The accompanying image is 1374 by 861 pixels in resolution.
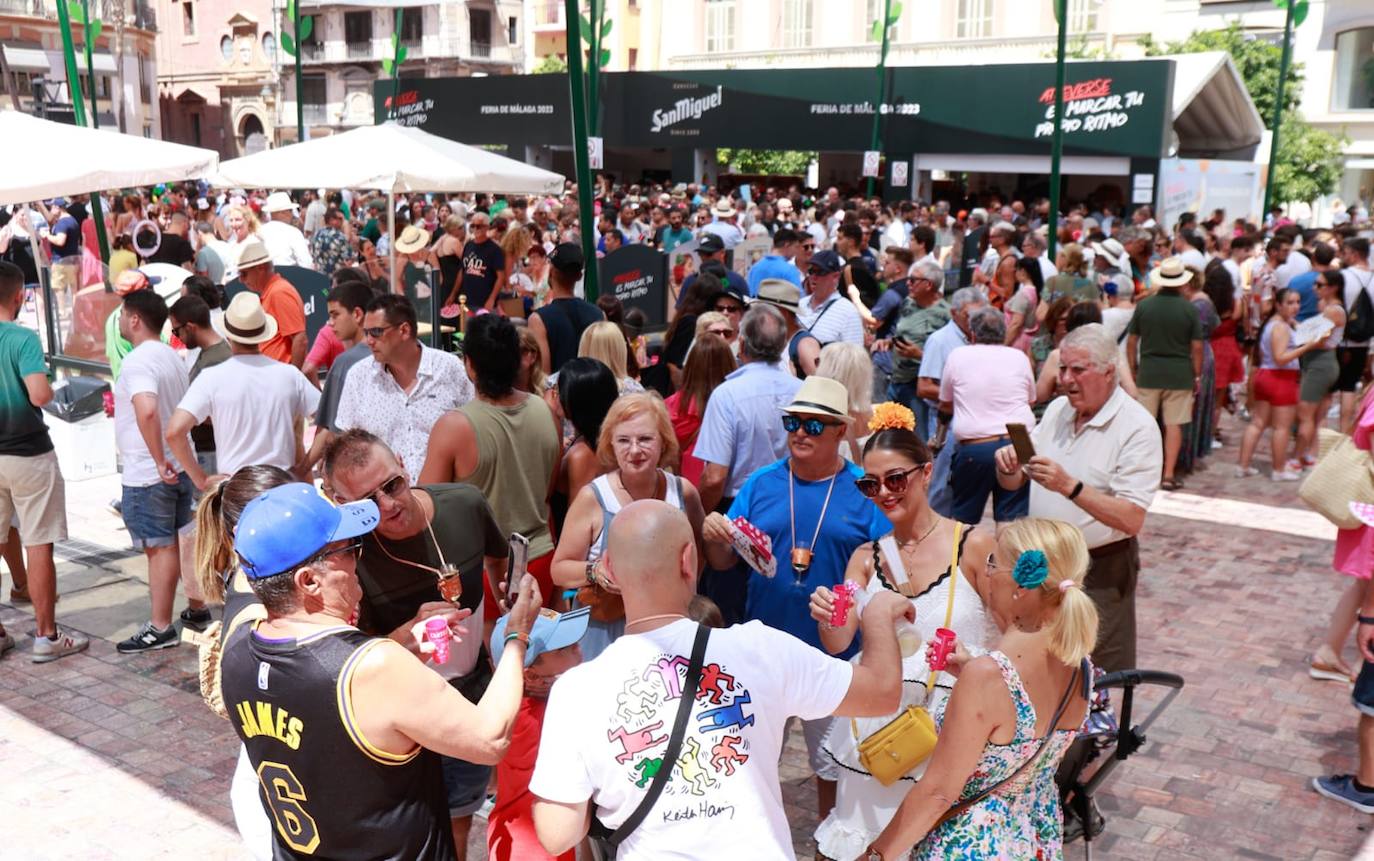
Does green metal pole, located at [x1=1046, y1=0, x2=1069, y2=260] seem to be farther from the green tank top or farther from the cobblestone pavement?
the green tank top

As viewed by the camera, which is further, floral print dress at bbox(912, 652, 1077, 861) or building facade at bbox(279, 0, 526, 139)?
building facade at bbox(279, 0, 526, 139)

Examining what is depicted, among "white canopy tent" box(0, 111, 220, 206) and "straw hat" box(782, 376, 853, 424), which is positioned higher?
"white canopy tent" box(0, 111, 220, 206)

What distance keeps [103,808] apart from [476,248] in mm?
7988

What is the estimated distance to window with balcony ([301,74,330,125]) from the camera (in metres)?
64.1

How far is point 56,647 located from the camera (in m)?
6.27

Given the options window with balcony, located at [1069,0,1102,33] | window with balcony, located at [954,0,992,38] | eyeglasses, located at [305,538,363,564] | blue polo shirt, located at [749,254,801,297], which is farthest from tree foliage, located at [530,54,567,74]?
eyeglasses, located at [305,538,363,564]

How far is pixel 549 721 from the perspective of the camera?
99.0 inches

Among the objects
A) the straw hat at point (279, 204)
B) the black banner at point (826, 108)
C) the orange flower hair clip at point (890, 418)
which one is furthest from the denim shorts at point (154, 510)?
the black banner at point (826, 108)

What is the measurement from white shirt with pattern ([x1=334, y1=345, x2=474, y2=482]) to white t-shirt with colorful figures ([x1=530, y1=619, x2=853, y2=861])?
9.93ft

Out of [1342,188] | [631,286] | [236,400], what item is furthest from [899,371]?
[1342,188]

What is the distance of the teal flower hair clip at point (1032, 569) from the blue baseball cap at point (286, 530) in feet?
5.35

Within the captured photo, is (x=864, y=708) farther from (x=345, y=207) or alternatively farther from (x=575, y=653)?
(x=345, y=207)

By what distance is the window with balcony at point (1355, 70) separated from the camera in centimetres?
3509

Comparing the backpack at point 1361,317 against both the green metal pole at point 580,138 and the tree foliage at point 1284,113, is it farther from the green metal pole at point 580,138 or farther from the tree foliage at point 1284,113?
the tree foliage at point 1284,113
